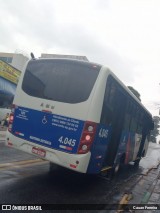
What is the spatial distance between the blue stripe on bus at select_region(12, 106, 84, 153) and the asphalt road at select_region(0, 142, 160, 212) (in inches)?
43.8

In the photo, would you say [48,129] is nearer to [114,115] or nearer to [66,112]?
[66,112]

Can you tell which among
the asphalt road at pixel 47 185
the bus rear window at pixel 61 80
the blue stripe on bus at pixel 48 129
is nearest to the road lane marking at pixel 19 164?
the asphalt road at pixel 47 185

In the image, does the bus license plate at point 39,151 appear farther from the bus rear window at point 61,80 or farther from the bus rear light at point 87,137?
the bus rear window at point 61,80

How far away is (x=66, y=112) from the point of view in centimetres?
765

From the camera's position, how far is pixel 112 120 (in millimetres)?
9000

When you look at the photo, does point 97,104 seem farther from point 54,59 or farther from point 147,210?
point 147,210

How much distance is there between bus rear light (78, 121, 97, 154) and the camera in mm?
7332

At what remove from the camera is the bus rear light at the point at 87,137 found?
24.1ft

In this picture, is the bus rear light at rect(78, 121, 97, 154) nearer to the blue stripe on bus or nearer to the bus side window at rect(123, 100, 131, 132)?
the blue stripe on bus

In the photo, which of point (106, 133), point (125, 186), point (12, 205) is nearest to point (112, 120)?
point (106, 133)

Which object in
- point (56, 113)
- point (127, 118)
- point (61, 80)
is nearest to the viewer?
point (56, 113)

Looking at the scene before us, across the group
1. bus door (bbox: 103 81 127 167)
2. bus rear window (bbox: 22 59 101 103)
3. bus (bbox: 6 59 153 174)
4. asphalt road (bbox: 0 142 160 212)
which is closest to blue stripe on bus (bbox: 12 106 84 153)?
bus (bbox: 6 59 153 174)

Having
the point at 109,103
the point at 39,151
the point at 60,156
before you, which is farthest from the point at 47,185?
the point at 109,103

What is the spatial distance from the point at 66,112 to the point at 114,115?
201 cm
